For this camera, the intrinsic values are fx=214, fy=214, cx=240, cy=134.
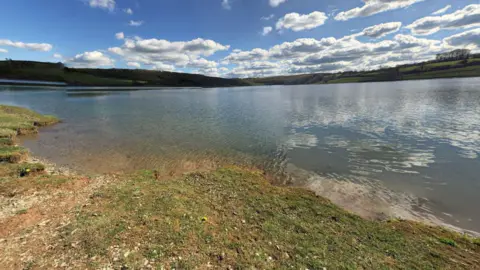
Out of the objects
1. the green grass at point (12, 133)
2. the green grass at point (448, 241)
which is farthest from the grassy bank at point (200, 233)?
the green grass at point (12, 133)

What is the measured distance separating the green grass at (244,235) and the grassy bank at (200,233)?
0.13 feet

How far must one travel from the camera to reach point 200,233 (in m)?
8.56

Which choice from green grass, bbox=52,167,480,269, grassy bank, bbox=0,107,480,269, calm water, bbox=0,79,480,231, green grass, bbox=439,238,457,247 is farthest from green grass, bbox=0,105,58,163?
green grass, bbox=439,238,457,247

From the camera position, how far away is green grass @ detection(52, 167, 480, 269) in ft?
24.0

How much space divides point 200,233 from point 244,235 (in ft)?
5.82

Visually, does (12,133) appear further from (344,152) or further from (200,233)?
(344,152)

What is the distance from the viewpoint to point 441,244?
8555 mm

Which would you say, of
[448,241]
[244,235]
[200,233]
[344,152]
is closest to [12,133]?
[200,233]

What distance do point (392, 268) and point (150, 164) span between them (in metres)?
17.4

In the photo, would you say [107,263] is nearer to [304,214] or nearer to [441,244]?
[304,214]

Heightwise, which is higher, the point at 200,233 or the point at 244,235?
the point at 200,233

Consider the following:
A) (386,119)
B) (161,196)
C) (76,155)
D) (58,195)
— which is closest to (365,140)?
(386,119)

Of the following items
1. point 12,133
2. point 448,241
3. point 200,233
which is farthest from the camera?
point 12,133

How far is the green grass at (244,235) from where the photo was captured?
288 inches
